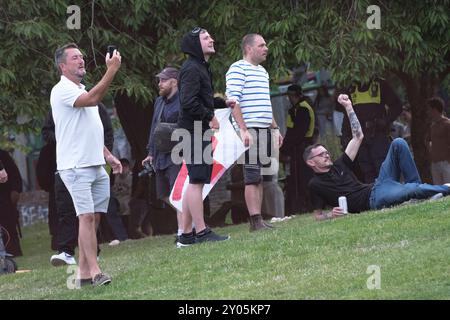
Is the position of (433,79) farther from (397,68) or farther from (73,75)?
(73,75)

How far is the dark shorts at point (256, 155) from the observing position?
1331 cm

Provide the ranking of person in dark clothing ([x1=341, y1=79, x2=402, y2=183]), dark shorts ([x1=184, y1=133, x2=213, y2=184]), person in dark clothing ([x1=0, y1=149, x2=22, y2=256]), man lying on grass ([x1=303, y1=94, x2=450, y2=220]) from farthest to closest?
person in dark clothing ([x1=0, y1=149, x2=22, y2=256]) < person in dark clothing ([x1=341, y1=79, x2=402, y2=183]) < man lying on grass ([x1=303, y1=94, x2=450, y2=220]) < dark shorts ([x1=184, y1=133, x2=213, y2=184])

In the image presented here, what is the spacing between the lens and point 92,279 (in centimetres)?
1046

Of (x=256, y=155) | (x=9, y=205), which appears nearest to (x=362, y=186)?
(x=256, y=155)

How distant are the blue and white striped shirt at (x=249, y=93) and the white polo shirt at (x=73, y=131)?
3.14m

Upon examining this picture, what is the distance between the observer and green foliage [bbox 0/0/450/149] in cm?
1636

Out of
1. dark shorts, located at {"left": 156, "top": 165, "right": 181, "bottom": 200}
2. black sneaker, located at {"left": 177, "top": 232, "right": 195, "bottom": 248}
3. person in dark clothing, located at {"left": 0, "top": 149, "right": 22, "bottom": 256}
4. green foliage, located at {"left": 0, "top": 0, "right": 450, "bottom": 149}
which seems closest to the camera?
black sneaker, located at {"left": 177, "top": 232, "right": 195, "bottom": 248}

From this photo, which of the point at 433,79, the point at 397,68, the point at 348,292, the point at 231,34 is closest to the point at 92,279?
the point at 348,292

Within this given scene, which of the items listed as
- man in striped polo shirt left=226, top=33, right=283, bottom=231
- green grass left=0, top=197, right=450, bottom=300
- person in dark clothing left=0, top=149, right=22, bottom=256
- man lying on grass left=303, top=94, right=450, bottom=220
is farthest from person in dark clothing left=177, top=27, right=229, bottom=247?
person in dark clothing left=0, top=149, right=22, bottom=256

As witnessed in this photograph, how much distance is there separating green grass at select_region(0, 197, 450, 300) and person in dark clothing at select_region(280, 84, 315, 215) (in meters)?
6.15

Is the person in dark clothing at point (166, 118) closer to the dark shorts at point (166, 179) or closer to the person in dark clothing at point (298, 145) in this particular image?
the dark shorts at point (166, 179)

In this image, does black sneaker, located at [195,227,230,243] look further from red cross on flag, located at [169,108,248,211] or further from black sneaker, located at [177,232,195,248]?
red cross on flag, located at [169,108,248,211]

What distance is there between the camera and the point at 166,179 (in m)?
14.4
